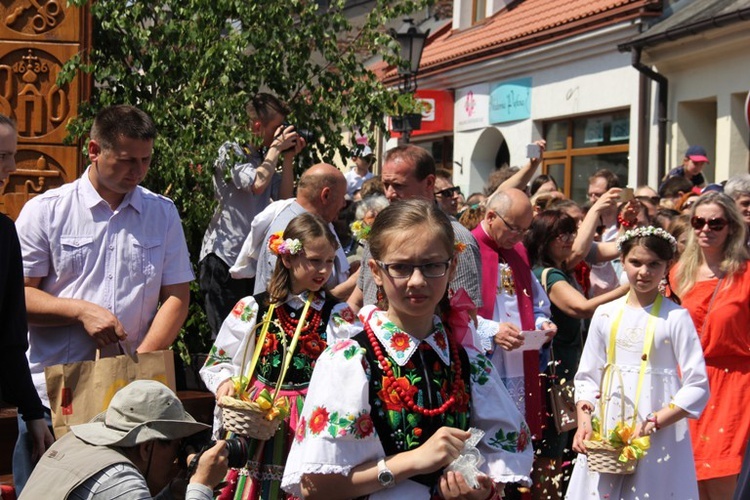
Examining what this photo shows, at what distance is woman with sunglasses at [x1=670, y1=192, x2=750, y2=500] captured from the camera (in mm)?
6992

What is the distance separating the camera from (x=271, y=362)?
5527mm

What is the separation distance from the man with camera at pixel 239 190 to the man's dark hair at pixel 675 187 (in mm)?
4861

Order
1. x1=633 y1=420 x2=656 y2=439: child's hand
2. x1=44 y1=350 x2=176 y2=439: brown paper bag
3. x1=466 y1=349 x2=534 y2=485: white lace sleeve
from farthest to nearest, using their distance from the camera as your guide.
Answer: x1=633 y1=420 x2=656 y2=439: child's hand → x1=44 y1=350 x2=176 y2=439: brown paper bag → x1=466 y1=349 x2=534 y2=485: white lace sleeve

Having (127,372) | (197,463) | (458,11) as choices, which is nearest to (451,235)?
(197,463)

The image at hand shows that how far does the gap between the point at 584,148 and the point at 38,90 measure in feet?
44.0

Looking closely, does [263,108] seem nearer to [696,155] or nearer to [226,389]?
[226,389]

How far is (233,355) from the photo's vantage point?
555 centimetres

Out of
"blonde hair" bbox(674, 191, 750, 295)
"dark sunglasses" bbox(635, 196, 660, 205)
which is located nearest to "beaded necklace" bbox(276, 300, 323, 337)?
"blonde hair" bbox(674, 191, 750, 295)

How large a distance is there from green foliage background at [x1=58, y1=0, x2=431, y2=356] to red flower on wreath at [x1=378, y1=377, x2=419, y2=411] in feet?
14.7

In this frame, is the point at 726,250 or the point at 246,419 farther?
the point at 726,250

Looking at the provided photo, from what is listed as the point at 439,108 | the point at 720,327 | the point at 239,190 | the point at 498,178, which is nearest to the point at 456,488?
the point at 720,327

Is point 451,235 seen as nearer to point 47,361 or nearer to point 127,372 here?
point 127,372

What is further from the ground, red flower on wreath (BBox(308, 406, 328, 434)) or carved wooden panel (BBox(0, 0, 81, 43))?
carved wooden panel (BBox(0, 0, 81, 43))

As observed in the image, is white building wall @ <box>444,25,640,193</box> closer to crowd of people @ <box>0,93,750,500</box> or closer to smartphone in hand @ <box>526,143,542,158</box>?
crowd of people @ <box>0,93,750,500</box>
